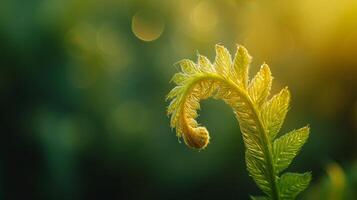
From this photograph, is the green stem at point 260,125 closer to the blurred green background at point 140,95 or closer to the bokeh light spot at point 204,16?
the blurred green background at point 140,95

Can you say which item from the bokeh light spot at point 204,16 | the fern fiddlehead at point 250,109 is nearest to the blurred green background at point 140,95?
the bokeh light spot at point 204,16

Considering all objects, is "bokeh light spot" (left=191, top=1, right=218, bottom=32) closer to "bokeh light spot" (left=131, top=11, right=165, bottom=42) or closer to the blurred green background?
the blurred green background

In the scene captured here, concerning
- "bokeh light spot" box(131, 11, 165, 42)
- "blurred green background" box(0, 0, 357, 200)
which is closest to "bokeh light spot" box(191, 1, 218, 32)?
"blurred green background" box(0, 0, 357, 200)

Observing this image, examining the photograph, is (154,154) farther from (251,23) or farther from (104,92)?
(251,23)

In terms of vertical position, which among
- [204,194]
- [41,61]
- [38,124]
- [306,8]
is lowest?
[204,194]

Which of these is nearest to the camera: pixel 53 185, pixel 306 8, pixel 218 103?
pixel 53 185

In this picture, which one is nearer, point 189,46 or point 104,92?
point 104,92

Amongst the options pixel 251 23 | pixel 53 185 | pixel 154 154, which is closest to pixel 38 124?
pixel 53 185

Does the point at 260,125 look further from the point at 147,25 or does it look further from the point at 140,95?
the point at 147,25
